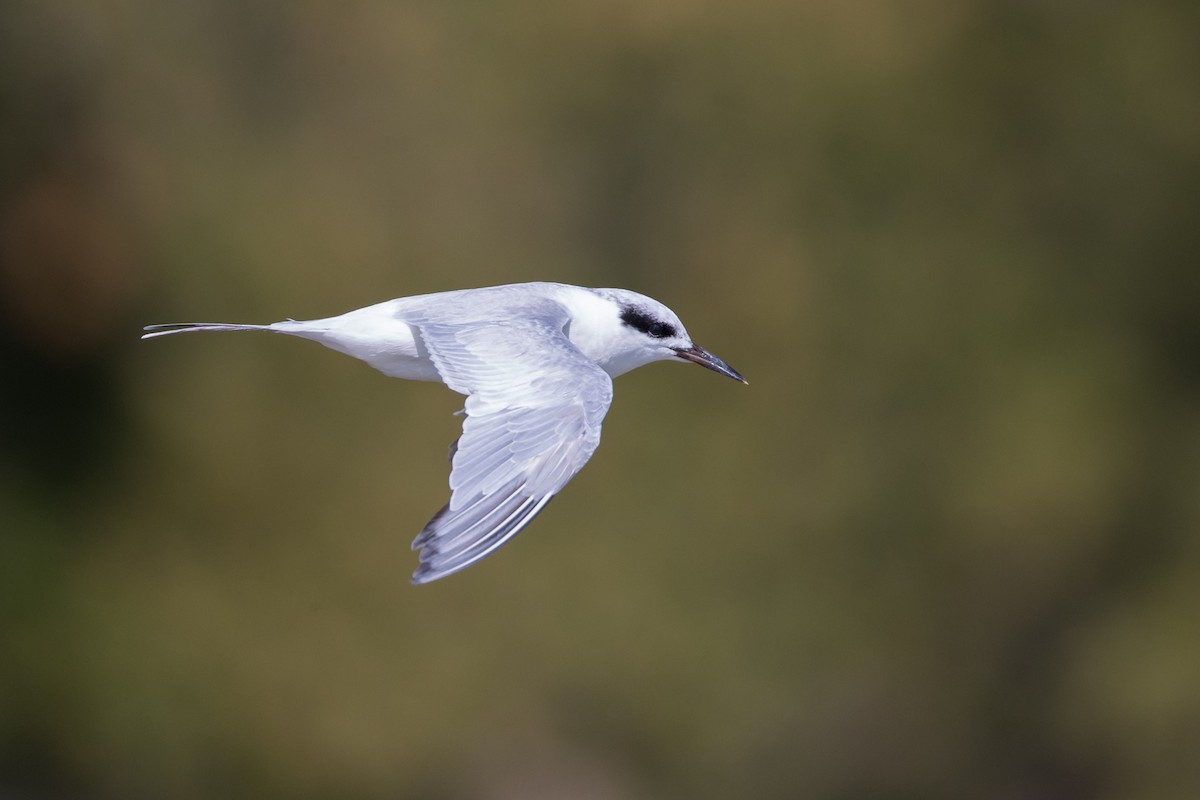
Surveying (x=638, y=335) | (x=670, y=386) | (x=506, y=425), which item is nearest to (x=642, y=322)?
(x=638, y=335)

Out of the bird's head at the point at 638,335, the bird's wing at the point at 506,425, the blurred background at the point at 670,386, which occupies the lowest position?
the blurred background at the point at 670,386

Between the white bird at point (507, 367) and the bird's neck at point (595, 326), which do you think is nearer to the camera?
the white bird at point (507, 367)

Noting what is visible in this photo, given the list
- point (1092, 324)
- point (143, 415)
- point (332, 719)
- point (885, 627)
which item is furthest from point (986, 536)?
point (143, 415)

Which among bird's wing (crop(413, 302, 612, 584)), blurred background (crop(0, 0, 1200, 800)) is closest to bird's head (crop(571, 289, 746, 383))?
bird's wing (crop(413, 302, 612, 584))

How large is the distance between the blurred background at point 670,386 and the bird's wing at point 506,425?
18.1 feet

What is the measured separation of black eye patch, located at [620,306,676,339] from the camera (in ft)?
14.6

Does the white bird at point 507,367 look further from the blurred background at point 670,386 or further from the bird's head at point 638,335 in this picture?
the blurred background at point 670,386

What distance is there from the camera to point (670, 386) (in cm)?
967

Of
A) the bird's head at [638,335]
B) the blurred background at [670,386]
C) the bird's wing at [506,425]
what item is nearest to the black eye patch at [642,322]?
the bird's head at [638,335]

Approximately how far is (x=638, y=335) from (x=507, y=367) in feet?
2.91

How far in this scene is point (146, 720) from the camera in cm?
1112

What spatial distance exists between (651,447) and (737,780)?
93.4 inches

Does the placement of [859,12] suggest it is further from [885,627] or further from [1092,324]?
[885,627]

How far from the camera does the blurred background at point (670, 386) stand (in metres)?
9.81
